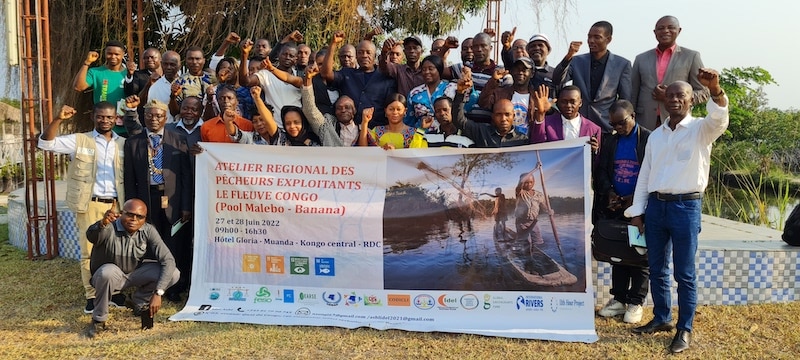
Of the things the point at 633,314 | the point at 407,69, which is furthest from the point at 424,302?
the point at 407,69

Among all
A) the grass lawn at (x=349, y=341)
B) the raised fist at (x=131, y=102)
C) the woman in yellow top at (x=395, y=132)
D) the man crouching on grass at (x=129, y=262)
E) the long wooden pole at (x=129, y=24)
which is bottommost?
the grass lawn at (x=349, y=341)

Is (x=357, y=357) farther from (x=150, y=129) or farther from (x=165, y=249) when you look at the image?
(x=150, y=129)

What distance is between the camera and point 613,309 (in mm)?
4855

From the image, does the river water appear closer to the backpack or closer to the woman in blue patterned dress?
the woman in blue patterned dress

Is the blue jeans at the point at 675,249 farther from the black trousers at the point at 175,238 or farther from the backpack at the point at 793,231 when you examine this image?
the black trousers at the point at 175,238

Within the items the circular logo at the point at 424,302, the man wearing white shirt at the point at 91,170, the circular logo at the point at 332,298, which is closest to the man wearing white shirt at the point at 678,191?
the circular logo at the point at 424,302

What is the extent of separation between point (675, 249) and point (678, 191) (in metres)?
0.40

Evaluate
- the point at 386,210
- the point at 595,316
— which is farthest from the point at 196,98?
the point at 595,316

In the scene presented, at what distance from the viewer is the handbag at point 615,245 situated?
446 centimetres

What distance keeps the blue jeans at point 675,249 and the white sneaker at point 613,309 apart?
1.59 ft

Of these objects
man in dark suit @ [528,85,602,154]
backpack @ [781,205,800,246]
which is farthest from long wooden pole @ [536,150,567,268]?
backpack @ [781,205,800,246]

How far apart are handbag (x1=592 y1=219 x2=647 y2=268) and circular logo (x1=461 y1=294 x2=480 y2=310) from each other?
98 centimetres

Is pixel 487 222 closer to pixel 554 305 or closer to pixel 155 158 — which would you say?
pixel 554 305

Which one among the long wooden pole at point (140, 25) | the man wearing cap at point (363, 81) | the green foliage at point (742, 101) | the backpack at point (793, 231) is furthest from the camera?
the green foliage at point (742, 101)
